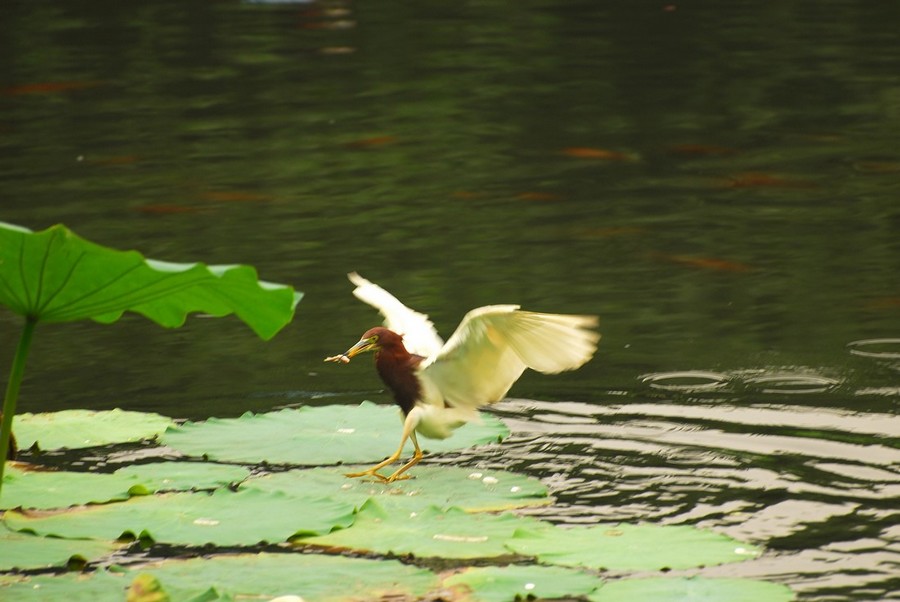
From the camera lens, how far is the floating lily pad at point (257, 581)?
123 inches

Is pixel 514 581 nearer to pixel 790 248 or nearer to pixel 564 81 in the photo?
pixel 790 248

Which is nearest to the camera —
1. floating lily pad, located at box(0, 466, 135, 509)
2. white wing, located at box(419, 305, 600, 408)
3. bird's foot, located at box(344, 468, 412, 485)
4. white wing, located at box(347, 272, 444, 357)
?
floating lily pad, located at box(0, 466, 135, 509)

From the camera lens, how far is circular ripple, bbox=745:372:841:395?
463cm

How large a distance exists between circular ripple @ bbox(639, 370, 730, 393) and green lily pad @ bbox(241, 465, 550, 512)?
0.93 m

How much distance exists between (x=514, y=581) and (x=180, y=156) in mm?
5613

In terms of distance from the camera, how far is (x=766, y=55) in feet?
33.4

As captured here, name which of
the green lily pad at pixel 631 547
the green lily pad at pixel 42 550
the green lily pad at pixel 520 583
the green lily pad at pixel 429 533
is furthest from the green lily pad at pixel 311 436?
the green lily pad at pixel 520 583

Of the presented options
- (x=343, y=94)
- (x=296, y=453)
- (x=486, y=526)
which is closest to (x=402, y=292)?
(x=296, y=453)

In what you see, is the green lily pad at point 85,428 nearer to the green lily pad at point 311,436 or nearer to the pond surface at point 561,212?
the green lily pad at point 311,436

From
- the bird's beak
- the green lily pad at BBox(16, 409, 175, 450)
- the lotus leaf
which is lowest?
the green lily pad at BBox(16, 409, 175, 450)

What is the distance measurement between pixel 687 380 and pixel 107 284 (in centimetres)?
236

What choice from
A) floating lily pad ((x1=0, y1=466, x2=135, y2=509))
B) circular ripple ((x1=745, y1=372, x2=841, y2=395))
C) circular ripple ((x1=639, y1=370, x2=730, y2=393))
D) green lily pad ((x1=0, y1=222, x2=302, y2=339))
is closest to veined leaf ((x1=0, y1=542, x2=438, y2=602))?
floating lily pad ((x1=0, y1=466, x2=135, y2=509))

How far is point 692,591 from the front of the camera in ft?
10.1

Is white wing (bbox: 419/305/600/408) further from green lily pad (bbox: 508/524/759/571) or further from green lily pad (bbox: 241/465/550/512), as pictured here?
green lily pad (bbox: 508/524/759/571)
